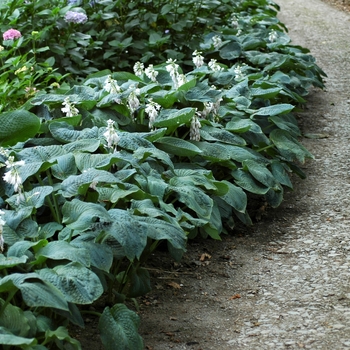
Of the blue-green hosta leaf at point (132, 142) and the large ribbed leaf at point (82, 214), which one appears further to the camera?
the blue-green hosta leaf at point (132, 142)

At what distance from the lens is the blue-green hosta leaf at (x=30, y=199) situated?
3297 millimetres

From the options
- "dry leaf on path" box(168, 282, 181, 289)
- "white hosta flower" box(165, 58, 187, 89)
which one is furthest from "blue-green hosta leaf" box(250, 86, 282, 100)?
"dry leaf on path" box(168, 282, 181, 289)

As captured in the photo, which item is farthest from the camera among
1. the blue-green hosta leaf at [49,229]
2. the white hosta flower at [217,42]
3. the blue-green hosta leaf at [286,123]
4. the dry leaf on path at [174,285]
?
the white hosta flower at [217,42]

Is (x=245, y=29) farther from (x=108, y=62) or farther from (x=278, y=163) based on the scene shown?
(x=278, y=163)

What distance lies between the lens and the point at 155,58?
707cm

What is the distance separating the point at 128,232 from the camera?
9.97ft

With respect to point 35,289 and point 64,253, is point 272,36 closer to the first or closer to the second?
point 64,253

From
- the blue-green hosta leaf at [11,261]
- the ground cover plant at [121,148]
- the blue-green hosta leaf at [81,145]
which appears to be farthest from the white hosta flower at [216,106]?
the blue-green hosta leaf at [11,261]

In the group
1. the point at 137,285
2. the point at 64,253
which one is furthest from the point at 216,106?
the point at 64,253

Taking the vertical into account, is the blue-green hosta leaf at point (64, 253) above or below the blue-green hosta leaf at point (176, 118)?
above

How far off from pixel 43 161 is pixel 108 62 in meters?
3.57

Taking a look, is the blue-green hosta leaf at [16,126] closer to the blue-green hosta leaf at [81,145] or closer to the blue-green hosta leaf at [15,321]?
the blue-green hosta leaf at [81,145]

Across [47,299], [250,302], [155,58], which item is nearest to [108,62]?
[155,58]

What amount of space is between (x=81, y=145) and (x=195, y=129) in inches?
34.1
